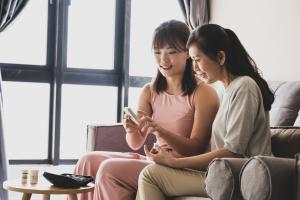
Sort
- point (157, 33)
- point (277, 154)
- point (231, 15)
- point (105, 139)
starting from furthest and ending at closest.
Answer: point (231, 15)
point (105, 139)
point (157, 33)
point (277, 154)

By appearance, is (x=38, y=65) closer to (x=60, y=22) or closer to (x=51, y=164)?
(x=60, y=22)

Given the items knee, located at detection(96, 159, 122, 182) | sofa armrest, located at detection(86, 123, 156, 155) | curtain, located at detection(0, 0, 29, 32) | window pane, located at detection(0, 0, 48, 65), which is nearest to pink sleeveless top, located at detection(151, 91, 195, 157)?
knee, located at detection(96, 159, 122, 182)

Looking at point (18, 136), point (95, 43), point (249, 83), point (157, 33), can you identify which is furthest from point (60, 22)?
point (249, 83)

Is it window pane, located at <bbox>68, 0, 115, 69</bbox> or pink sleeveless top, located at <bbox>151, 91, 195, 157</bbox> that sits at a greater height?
window pane, located at <bbox>68, 0, 115, 69</bbox>

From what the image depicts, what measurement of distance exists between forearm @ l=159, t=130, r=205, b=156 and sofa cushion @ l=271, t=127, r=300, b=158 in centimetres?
32

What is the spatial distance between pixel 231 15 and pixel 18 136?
1881 millimetres

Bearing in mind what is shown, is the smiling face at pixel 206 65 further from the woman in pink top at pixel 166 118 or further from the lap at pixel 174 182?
A: the lap at pixel 174 182

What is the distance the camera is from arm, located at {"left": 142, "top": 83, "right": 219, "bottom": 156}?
201 cm

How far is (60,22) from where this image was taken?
3895 mm

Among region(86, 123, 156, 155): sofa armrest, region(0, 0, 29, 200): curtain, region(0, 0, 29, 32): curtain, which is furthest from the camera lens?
region(0, 0, 29, 32): curtain

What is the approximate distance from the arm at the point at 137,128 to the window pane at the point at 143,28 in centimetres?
185

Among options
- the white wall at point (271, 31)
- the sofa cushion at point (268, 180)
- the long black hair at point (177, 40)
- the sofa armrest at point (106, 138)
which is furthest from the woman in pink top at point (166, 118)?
the white wall at point (271, 31)

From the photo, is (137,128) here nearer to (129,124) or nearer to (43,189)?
(129,124)

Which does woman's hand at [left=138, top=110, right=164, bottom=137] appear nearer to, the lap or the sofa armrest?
the lap
